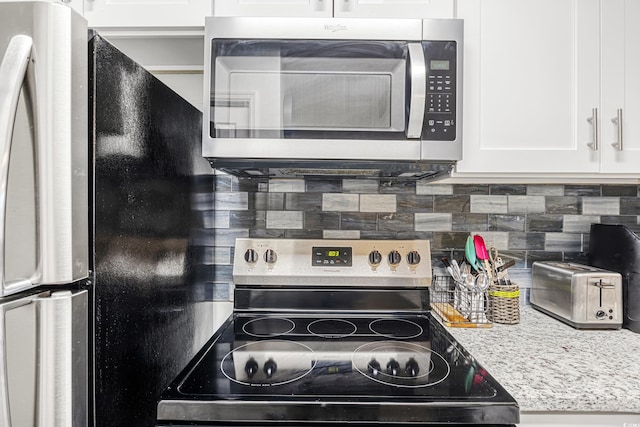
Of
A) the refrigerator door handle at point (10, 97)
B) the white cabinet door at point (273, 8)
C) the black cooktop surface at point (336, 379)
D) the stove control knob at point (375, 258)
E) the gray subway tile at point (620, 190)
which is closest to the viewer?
the refrigerator door handle at point (10, 97)

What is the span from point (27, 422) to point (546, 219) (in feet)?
5.23

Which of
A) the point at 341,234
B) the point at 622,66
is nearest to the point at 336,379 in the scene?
the point at 341,234

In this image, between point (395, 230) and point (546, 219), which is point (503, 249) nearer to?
point (546, 219)

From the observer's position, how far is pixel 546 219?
58.6 inches

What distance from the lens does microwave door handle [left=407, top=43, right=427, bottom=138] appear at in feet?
3.44

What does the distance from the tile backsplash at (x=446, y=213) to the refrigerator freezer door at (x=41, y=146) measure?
85 cm

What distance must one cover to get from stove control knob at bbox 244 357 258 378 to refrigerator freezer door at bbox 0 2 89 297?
435 mm

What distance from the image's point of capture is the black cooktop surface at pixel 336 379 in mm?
768

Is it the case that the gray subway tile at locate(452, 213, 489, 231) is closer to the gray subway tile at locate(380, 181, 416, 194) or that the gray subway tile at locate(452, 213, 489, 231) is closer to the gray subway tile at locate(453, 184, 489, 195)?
the gray subway tile at locate(453, 184, 489, 195)

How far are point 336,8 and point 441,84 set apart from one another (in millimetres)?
382

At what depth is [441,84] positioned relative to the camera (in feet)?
3.54

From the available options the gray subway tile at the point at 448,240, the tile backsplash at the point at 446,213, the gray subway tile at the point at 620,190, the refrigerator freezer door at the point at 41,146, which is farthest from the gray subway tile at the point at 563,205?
the refrigerator freezer door at the point at 41,146

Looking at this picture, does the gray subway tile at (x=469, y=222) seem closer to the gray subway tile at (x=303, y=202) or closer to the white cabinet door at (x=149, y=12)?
the gray subway tile at (x=303, y=202)

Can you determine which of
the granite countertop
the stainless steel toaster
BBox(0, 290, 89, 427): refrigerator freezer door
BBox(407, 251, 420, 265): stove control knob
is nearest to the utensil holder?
the granite countertop
